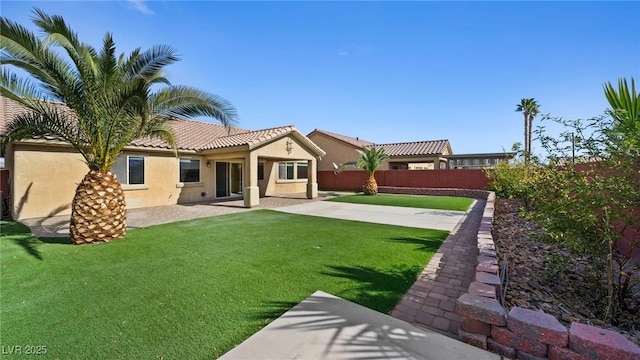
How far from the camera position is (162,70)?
7.81 metres

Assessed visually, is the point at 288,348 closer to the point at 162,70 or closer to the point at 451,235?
the point at 451,235

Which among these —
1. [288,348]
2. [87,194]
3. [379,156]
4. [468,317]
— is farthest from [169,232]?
[379,156]

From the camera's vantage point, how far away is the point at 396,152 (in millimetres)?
29516

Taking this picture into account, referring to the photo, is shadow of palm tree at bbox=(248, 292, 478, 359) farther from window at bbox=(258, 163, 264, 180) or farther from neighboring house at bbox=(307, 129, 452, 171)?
neighboring house at bbox=(307, 129, 452, 171)

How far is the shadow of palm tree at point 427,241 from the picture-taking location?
6.78 meters

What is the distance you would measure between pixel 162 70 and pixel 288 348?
8369mm

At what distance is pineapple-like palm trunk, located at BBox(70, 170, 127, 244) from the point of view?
23.7ft

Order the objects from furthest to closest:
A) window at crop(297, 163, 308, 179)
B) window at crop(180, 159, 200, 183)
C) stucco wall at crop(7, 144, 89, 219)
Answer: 1. window at crop(297, 163, 308, 179)
2. window at crop(180, 159, 200, 183)
3. stucco wall at crop(7, 144, 89, 219)

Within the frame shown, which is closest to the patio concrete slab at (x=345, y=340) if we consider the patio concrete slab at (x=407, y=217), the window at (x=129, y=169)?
the patio concrete slab at (x=407, y=217)

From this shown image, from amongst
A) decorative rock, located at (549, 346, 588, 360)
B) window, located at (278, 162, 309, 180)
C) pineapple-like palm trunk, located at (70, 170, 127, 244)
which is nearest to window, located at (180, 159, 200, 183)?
window, located at (278, 162, 309, 180)

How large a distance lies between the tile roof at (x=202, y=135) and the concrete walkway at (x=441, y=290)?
957 centimetres

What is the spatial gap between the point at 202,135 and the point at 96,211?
11.9 meters

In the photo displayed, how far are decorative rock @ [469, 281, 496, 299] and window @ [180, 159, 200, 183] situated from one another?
1604 centimetres

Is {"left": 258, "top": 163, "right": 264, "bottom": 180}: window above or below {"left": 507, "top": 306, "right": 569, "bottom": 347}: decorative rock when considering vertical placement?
above
